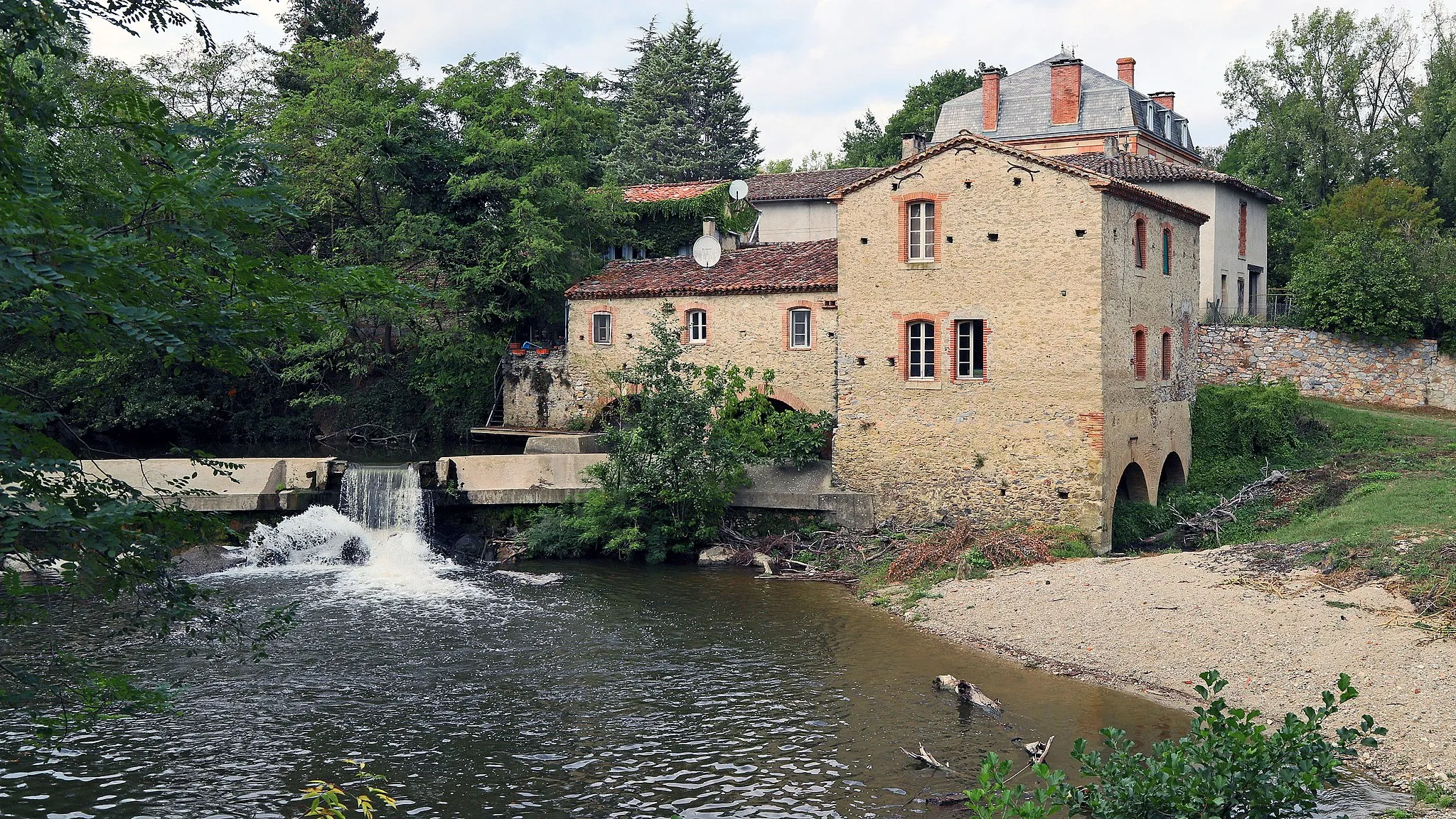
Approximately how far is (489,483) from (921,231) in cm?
1050

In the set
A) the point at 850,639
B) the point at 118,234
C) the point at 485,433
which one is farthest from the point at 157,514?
the point at 485,433

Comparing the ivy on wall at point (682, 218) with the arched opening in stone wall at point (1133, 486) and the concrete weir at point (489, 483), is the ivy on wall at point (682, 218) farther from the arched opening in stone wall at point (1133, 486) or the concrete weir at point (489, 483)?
the arched opening in stone wall at point (1133, 486)

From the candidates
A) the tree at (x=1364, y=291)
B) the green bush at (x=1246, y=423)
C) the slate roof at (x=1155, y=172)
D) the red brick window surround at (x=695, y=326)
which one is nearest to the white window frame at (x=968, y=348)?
the green bush at (x=1246, y=423)

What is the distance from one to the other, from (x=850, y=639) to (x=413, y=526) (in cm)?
1071

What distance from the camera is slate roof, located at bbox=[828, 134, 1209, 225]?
21.6 meters

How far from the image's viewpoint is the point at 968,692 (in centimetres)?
1452

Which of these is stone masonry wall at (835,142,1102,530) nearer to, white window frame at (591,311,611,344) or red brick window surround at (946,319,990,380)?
red brick window surround at (946,319,990,380)

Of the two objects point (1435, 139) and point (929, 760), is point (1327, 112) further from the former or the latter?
point (929, 760)

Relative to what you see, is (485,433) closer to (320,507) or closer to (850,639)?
(320,507)

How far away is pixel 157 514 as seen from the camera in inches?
287

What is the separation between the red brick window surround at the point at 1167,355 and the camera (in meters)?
25.5

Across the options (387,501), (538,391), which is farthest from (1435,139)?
(387,501)

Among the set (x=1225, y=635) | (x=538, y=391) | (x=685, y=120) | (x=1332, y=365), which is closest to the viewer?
(x=1225, y=635)

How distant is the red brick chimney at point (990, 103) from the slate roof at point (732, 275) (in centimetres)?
1886
